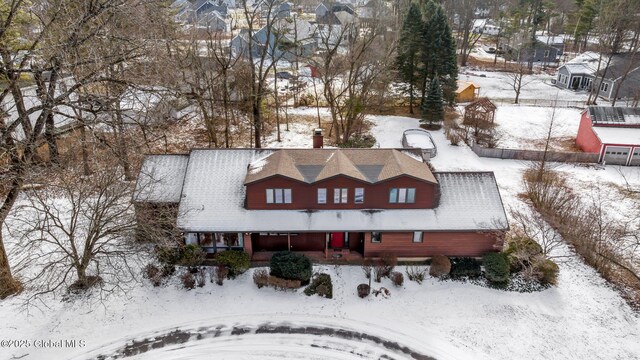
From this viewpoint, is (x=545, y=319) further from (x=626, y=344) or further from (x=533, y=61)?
(x=533, y=61)

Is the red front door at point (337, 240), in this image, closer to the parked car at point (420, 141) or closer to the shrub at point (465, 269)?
the shrub at point (465, 269)

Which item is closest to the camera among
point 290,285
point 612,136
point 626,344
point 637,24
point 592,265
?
point 626,344

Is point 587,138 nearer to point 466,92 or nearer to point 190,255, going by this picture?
point 466,92

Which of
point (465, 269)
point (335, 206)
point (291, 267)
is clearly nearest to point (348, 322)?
point (291, 267)

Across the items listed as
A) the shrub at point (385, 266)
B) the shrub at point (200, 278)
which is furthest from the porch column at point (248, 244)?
the shrub at point (385, 266)

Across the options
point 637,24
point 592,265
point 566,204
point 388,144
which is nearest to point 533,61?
point 637,24
